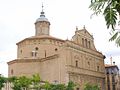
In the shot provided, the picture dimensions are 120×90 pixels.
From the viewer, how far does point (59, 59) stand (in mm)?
42062

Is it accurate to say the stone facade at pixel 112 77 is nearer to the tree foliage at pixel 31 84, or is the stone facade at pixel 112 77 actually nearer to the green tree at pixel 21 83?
the tree foliage at pixel 31 84

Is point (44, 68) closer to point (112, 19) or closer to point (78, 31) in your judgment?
point (78, 31)

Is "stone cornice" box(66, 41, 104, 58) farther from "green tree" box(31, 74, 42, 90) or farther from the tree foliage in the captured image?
"green tree" box(31, 74, 42, 90)

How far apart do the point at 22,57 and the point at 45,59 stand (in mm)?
5117

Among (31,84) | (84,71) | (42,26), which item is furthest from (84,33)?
(31,84)

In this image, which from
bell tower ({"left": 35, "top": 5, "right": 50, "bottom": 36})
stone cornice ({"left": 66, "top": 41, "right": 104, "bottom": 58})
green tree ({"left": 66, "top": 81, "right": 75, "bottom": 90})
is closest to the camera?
green tree ({"left": 66, "top": 81, "right": 75, "bottom": 90})

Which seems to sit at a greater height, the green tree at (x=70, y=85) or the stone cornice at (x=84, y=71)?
the stone cornice at (x=84, y=71)

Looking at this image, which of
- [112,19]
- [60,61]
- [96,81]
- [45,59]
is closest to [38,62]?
[45,59]

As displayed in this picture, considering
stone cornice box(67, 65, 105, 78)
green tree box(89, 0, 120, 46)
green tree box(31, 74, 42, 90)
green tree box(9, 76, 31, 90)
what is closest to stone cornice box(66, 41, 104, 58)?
stone cornice box(67, 65, 105, 78)

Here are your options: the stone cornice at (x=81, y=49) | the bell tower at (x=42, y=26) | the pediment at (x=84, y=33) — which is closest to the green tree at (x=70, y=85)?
the stone cornice at (x=81, y=49)

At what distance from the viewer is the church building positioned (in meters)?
42.0

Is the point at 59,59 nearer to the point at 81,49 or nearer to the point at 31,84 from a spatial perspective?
the point at 81,49

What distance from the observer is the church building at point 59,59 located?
138ft

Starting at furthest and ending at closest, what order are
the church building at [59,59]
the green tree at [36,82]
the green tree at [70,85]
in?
the church building at [59,59] → the green tree at [70,85] → the green tree at [36,82]
